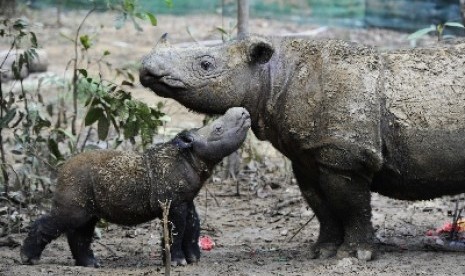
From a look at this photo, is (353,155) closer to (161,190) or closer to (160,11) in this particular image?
(161,190)

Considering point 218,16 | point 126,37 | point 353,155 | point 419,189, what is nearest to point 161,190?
point 353,155

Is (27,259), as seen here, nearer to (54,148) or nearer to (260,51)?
(54,148)

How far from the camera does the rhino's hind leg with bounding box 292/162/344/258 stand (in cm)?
729

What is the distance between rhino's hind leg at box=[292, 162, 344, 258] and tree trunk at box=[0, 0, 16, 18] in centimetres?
1420

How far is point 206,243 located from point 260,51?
190 cm

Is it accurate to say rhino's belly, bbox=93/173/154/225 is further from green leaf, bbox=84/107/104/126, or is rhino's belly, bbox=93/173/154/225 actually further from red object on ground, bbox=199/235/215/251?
green leaf, bbox=84/107/104/126

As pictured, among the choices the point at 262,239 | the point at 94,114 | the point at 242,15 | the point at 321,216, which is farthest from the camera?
the point at 242,15

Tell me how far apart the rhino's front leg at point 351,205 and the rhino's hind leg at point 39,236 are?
1.98m

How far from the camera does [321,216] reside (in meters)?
7.40

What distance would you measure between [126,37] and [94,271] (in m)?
14.0

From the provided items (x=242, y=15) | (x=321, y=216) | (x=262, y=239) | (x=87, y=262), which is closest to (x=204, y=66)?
(x=321, y=216)

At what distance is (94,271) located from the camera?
6613 millimetres

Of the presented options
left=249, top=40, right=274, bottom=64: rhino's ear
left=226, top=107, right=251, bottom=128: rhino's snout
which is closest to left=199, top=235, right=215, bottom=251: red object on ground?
left=226, top=107, right=251, bottom=128: rhino's snout

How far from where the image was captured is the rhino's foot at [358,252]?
6.91 meters
